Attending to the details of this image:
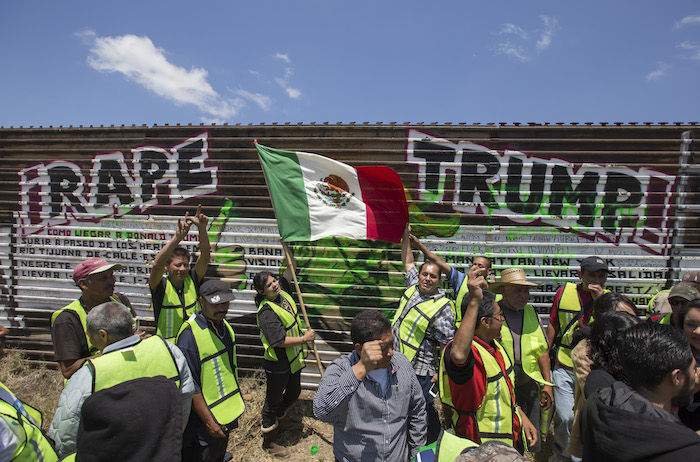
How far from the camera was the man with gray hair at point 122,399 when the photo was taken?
1841 millimetres

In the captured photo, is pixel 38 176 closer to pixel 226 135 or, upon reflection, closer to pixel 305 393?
pixel 226 135

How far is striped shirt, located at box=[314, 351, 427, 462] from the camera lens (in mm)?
2307

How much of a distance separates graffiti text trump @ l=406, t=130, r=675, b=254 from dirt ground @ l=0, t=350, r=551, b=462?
2.90 meters

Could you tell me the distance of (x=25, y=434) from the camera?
2062 mm

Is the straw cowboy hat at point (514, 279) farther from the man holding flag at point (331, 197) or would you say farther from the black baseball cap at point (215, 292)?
the black baseball cap at point (215, 292)

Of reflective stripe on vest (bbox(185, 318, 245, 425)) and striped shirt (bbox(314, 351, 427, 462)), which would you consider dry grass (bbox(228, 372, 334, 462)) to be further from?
striped shirt (bbox(314, 351, 427, 462))

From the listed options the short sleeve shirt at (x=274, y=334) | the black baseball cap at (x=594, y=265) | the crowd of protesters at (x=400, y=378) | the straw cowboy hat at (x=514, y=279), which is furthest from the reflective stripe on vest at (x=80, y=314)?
the black baseball cap at (x=594, y=265)

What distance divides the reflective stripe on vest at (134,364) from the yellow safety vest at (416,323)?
7.07 feet

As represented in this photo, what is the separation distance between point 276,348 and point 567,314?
320cm

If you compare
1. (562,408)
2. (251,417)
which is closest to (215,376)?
(251,417)

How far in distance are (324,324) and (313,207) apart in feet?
6.03

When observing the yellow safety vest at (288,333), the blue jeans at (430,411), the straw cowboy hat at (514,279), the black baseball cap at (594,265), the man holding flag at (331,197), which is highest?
the man holding flag at (331,197)

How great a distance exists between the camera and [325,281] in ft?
17.6

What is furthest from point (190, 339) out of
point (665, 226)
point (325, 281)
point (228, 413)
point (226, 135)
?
point (665, 226)
